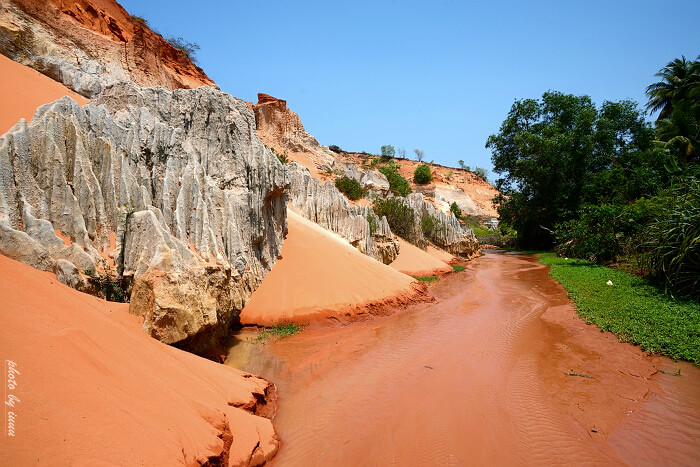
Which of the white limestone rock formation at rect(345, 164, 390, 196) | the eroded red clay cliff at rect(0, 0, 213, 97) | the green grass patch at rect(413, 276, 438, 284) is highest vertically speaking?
the eroded red clay cliff at rect(0, 0, 213, 97)

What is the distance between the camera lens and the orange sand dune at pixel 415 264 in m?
17.3

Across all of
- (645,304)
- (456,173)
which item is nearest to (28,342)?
(645,304)

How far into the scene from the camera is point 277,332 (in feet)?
25.4

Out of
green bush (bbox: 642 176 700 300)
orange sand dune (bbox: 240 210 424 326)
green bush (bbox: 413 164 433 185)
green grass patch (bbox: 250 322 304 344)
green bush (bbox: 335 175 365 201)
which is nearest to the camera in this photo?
green grass patch (bbox: 250 322 304 344)

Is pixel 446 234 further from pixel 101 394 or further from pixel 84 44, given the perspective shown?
pixel 101 394

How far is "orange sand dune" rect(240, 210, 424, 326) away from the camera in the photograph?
849 cm

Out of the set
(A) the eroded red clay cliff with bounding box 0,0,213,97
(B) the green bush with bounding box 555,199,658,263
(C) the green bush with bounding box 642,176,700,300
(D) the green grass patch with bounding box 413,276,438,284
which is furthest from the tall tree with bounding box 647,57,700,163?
(A) the eroded red clay cliff with bounding box 0,0,213,97

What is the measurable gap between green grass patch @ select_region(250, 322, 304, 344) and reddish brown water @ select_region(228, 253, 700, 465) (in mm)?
202

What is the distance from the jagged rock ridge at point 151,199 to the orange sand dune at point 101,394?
0.71 metres

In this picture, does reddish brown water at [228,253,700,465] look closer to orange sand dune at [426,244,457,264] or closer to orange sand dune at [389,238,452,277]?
orange sand dune at [389,238,452,277]

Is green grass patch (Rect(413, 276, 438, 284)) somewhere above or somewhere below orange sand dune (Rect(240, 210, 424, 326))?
below

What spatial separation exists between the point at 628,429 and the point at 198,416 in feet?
15.6

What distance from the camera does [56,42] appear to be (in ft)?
53.8

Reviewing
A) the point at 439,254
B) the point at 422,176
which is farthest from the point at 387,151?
the point at 439,254
